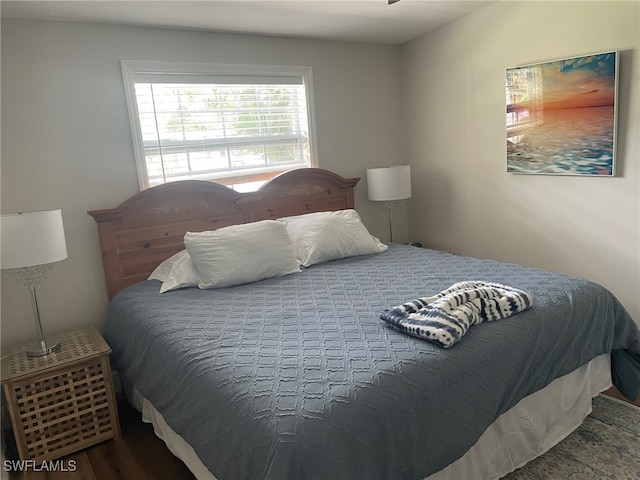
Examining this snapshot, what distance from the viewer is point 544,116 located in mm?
3070

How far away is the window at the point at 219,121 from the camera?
120 inches

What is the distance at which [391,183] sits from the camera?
12.3 feet

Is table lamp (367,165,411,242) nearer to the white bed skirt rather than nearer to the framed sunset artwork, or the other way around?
the framed sunset artwork

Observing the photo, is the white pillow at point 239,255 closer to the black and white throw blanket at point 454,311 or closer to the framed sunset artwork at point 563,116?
the black and white throw blanket at point 454,311

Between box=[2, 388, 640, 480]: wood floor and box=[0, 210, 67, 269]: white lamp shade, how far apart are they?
3.24 ft

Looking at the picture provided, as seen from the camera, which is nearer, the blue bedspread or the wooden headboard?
the blue bedspread

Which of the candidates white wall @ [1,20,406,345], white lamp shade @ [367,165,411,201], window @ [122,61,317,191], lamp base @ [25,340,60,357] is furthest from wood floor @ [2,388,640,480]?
white lamp shade @ [367,165,411,201]

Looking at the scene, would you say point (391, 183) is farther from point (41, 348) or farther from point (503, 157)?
point (41, 348)

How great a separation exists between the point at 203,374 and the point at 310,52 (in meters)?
2.73

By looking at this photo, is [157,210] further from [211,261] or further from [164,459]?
[164,459]

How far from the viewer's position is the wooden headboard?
2.90m

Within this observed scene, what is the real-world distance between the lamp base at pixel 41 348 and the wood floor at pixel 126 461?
1.68 ft

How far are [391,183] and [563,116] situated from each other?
4.17 feet

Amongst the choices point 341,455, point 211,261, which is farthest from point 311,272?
point 341,455
